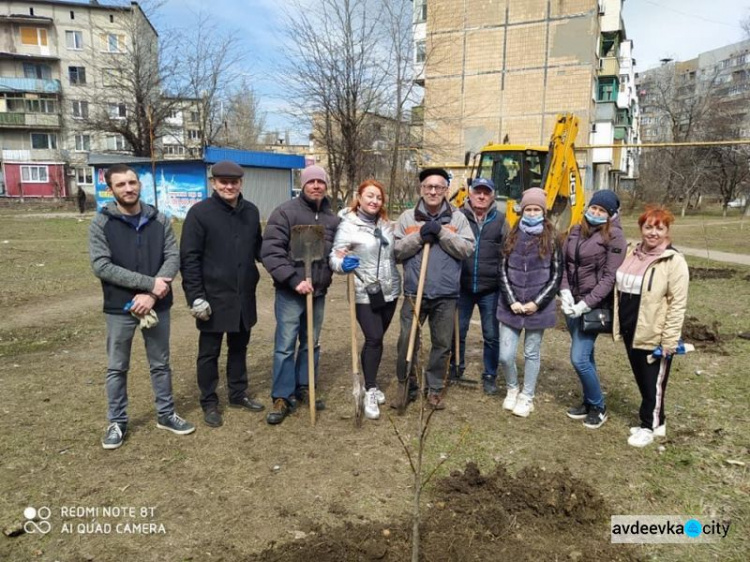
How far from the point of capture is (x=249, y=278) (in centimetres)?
384

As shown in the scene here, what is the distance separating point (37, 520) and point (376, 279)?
8.50 ft

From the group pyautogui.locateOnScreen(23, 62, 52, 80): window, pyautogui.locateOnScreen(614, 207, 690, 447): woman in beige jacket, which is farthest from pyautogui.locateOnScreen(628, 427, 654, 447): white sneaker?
pyautogui.locateOnScreen(23, 62, 52, 80): window

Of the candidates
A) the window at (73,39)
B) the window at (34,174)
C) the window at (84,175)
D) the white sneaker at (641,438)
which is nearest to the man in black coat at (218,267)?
the white sneaker at (641,438)

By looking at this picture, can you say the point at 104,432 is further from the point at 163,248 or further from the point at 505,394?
the point at 505,394

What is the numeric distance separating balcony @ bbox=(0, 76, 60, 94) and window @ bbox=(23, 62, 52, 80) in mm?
1407

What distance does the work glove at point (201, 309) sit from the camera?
3.62m

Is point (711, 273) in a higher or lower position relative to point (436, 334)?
lower

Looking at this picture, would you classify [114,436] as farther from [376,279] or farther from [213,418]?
[376,279]

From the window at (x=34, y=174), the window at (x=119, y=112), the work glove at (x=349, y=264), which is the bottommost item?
the work glove at (x=349, y=264)

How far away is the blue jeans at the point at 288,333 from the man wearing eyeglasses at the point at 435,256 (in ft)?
2.59

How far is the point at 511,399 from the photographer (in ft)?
14.0

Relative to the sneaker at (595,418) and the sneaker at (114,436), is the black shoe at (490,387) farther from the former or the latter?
the sneaker at (114,436)

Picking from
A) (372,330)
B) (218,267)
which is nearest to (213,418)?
(218,267)

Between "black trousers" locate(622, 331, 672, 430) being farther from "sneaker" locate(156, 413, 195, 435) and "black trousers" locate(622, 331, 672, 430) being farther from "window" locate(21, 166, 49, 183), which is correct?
"window" locate(21, 166, 49, 183)
